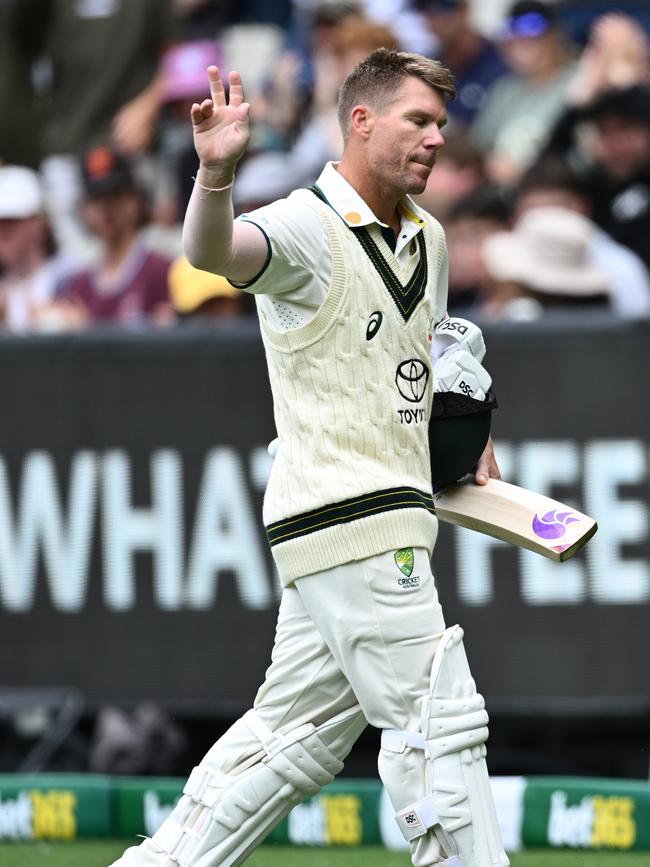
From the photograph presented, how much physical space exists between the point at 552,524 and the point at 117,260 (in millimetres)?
4590

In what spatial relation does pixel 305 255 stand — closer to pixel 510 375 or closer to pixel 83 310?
pixel 510 375

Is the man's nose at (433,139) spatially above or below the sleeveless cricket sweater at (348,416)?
above

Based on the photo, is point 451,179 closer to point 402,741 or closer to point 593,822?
point 593,822

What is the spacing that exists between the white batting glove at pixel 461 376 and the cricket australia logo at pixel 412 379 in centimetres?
15

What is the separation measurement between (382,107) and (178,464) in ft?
9.14

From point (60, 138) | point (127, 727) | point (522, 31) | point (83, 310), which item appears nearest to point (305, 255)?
point (127, 727)

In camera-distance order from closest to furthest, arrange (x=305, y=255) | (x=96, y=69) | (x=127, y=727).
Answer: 1. (x=305, y=255)
2. (x=127, y=727)
3. (x=96, y=69)

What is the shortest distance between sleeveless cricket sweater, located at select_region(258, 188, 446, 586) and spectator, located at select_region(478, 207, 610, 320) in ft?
9.60

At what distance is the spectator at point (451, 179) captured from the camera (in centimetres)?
847

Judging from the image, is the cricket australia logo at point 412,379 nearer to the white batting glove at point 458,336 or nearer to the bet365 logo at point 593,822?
the white batting glove at point 458,336

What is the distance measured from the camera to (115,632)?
22.9 ft

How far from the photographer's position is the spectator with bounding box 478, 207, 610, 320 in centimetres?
748

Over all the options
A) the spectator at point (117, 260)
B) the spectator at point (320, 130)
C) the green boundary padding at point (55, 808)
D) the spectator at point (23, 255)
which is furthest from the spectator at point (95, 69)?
the green boundary padding at point (55, 808)

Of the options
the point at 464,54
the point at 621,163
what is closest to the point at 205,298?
the point at 621,163
